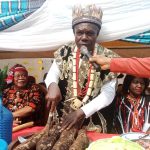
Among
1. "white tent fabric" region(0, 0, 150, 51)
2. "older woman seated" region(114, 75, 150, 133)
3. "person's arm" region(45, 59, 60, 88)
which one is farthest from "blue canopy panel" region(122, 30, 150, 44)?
"person's arm" region(45, 59, 60, 88)

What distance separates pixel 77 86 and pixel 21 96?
818 mm

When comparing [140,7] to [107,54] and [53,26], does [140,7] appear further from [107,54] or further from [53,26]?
[53,26]

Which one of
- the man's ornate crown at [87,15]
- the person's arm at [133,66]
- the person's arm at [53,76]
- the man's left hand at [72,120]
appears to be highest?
the man's ornate crown at [87,15]

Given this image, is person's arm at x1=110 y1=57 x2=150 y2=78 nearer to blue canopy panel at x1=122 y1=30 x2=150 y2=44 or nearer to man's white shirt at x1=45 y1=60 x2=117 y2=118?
man's white shirt at x1=45 y1=60 x2=117 y2=118

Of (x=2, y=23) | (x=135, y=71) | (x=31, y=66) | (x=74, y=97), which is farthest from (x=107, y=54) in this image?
(x=31, y=66)

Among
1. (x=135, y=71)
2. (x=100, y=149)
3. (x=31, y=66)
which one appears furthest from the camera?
(x=31, y=66)

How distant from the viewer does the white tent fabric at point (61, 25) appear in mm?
2344

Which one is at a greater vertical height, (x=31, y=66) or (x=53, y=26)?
(x=53, y=26)

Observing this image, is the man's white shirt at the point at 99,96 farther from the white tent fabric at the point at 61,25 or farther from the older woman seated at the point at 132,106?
the older woman seated at the point at 132,106

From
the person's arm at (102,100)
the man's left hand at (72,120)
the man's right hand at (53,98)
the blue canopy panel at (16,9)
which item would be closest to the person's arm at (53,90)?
the man's right hand at (53,98)

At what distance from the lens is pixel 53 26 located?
2455 mm

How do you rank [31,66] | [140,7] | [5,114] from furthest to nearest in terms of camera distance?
[31,66] < [140,7] < [5,114]

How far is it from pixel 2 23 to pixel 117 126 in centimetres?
129

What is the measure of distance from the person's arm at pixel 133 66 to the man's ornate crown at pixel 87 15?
0.57 meters
